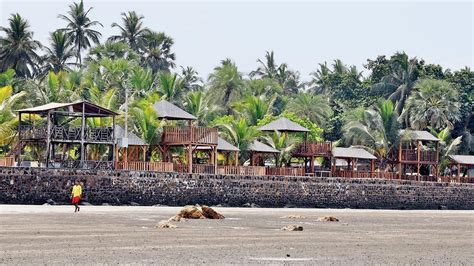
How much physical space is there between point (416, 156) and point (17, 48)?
36043 mm

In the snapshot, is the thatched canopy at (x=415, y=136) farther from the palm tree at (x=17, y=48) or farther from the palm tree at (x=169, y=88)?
the palm tree at (x=17, y=48)

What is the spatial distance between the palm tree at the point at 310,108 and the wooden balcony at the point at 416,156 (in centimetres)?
1937

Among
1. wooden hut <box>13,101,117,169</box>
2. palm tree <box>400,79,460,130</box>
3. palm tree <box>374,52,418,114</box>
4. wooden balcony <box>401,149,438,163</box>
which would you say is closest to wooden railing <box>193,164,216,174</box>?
wooden hut <box>13,101,117,169</box>

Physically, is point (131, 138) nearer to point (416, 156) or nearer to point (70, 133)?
point (70, 133)

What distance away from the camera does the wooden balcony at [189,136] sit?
6194 cm

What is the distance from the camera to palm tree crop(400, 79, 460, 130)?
89188mm

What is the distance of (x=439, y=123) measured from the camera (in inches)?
3511

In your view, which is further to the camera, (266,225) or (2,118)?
(2,118)

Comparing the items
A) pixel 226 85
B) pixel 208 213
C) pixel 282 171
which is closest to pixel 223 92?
pixel 226 85

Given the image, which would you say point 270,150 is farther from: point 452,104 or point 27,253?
point 27,253

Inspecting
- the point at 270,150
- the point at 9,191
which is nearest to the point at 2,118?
the point at 9,191

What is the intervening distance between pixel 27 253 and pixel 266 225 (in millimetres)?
15169

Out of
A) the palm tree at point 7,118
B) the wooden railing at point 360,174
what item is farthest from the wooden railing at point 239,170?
the palm tree at point 7,118

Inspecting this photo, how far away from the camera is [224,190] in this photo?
5975 cm
